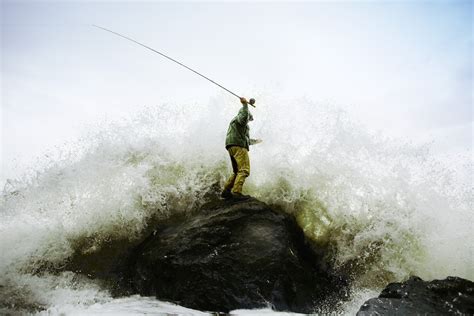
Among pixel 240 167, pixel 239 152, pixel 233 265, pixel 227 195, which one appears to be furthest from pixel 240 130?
pixel 233 265

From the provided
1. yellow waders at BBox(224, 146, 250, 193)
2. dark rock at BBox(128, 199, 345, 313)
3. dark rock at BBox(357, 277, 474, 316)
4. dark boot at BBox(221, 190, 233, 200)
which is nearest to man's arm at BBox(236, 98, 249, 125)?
yellow waders at BBox(224, 146, 250, 193)

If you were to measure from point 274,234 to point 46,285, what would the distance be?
3.95m

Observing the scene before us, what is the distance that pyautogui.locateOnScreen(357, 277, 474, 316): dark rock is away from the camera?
141 inches

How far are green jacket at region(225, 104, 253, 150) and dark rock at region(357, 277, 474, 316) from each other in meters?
3.52

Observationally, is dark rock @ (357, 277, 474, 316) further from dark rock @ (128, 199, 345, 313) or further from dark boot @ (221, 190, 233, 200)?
dark boot @ (221, 190, 233, 200)

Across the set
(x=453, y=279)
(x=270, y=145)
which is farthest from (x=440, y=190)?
(x=270, y=145)

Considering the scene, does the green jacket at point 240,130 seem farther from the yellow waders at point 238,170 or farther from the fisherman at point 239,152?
the yellow waders at point 238,170

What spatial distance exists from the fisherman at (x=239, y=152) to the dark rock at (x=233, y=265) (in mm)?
309

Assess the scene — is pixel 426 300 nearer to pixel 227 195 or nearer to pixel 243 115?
pixel 227 195

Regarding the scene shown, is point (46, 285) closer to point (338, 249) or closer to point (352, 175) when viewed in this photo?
point (338, 249)

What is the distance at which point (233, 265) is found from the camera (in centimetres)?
494

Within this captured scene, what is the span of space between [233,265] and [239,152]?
2.23m

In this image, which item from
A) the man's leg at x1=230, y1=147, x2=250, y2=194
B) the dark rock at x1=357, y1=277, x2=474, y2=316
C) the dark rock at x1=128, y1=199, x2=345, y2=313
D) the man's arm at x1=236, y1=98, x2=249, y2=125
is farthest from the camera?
the man's arm at x1=236, y1=98, x2=249, y2=125

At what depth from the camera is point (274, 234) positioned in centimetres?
533
